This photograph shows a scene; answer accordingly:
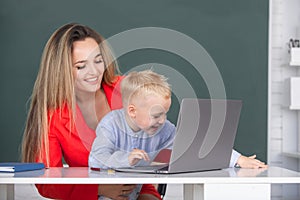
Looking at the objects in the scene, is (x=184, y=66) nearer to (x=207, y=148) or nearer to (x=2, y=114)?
(x=2, y=114)

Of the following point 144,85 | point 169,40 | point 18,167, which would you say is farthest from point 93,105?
point 169,40

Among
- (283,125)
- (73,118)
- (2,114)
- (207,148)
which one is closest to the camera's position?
Answer: (207,148)

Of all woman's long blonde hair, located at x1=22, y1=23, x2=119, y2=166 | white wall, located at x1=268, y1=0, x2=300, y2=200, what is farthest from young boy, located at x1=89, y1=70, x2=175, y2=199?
white wall, located at x1=268, y1=0, x2=300, y2=200

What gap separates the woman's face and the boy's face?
53 centimetres

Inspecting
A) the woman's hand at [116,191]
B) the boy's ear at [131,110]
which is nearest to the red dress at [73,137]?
the woman's hand at [116,191]

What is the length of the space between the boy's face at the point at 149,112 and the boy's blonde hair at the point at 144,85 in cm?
2

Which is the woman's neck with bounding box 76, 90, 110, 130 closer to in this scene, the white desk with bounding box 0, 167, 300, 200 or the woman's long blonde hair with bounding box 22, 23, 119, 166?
the woman's long blonde hair with bounding box 22, 23, 119, 166

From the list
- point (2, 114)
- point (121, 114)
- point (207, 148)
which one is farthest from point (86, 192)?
point (2, 114)

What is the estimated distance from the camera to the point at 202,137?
2133mm

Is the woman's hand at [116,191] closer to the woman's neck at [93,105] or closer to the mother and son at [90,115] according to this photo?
→ the mother and son at [90,115]

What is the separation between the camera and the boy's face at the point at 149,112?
87.4 inches

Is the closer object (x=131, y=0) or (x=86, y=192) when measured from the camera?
(x=86, y=192)

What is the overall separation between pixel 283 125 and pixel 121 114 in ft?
9.96

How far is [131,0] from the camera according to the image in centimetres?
498
